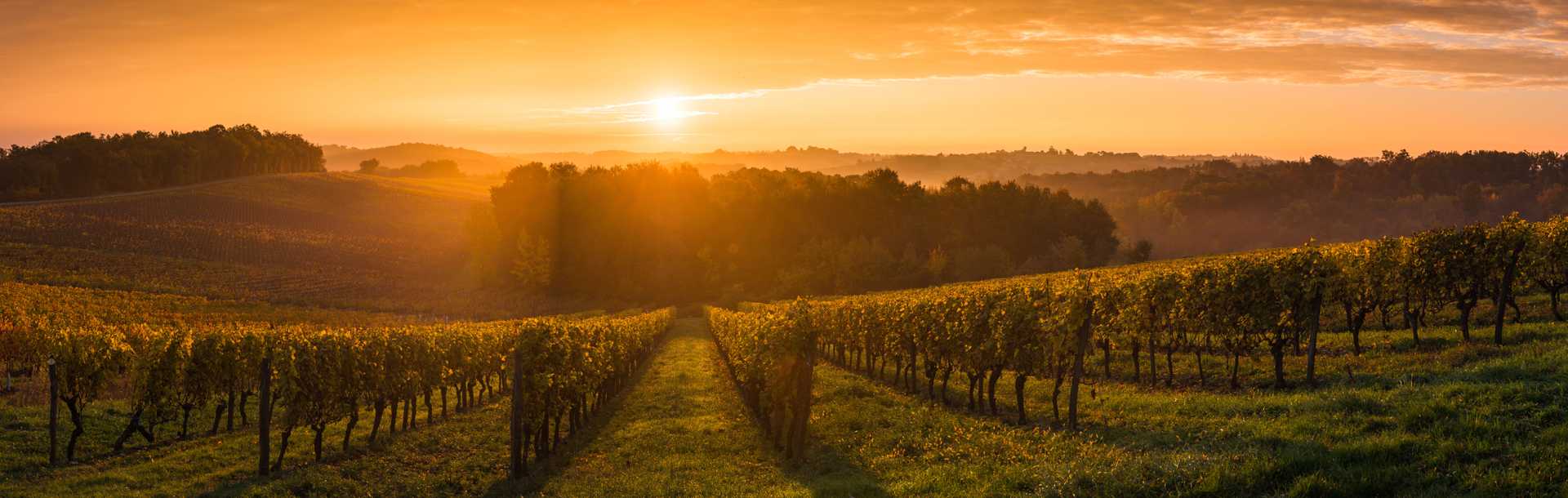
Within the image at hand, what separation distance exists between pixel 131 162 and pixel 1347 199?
7022 inches

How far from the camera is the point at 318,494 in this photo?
590 inches

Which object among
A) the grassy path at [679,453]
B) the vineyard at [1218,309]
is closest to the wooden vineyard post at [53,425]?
the grassy path at [679,453]

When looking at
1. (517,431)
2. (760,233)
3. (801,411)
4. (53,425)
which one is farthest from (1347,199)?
(53,425)

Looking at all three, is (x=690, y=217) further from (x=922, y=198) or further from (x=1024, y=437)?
(x=1024, y=437)

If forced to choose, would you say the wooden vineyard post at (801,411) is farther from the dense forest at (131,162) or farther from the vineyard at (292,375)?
the dense forest at (131,162)

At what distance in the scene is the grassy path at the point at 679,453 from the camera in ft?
49.3

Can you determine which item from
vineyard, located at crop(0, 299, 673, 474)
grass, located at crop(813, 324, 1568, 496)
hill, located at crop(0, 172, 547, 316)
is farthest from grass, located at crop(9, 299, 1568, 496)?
hill, located at crop(0, 172, 547, 316)

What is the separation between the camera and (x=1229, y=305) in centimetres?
1888

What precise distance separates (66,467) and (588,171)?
267 ft

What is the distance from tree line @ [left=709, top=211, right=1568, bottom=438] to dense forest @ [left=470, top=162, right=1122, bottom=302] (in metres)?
63.2

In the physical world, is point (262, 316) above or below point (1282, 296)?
below

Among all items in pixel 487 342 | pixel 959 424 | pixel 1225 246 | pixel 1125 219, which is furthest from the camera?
pixel 1125 219

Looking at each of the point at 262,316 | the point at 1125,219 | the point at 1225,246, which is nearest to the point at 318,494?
the point at 262,316

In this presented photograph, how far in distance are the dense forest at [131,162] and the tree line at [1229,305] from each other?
423 ft
